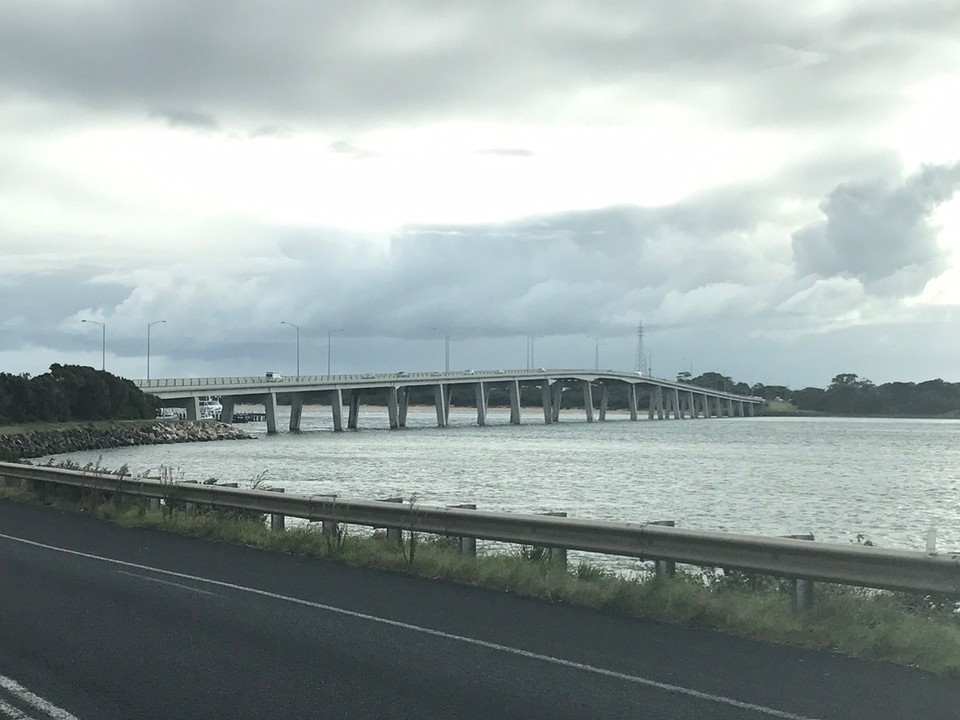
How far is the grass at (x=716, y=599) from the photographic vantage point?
9.83m

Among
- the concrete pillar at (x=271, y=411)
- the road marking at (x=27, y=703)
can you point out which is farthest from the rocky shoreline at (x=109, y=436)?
the road marking at (x=27, y=703)

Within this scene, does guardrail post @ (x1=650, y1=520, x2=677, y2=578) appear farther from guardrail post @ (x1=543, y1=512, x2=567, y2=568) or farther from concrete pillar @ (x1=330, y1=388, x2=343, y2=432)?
concrete pillar @ (x1=330, y1=388, x2=343, y2=432)

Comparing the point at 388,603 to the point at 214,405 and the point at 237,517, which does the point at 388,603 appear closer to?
the point at 237,517

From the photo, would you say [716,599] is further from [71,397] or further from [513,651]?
[71,397]

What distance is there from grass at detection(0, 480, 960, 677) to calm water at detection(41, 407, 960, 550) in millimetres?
14696

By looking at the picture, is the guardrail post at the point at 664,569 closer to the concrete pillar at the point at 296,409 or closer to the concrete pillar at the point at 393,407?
the concrete pillar at the point at 296,409

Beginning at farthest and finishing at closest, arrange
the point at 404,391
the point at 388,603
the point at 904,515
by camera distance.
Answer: the point at 404,391
the point at 904,515
the point at 388,603

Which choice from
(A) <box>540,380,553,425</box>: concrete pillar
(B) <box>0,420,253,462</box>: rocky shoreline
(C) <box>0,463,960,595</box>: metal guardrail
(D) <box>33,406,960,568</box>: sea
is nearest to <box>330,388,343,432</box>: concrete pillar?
(B) <box>0,420,253,462</box>: rocky shoreline

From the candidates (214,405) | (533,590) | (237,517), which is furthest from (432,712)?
(214,405)

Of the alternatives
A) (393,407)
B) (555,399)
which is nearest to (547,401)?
(555,399)

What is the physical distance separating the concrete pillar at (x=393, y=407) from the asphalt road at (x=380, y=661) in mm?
132283

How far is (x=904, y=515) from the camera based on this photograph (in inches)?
1465

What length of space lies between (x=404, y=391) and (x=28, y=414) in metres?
70.2

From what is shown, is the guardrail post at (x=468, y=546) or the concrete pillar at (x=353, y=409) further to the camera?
the concrete pillar at (x=353, y=409)
